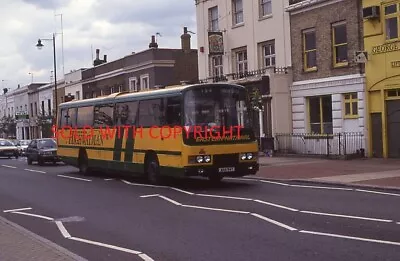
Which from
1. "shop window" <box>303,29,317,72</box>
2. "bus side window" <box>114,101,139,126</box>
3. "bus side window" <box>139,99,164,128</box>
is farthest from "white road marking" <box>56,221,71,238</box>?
"shop window" <box>303,29,317,72</box>

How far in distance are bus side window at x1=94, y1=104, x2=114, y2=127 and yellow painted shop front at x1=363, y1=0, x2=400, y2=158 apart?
11.2 meters

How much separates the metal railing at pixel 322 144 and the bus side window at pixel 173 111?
429 inches

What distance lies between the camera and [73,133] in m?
24.8

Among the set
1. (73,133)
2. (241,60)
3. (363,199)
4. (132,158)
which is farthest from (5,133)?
(363,199)

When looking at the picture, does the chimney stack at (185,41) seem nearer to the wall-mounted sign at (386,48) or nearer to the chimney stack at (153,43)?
the chimney stack at (153,43)

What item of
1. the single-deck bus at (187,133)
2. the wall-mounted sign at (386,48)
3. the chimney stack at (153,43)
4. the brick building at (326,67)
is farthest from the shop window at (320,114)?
the chimney stack at (153,43)

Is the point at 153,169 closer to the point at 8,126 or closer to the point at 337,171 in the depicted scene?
the point at 337,171

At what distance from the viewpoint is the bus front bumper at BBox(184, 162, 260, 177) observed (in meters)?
16.7

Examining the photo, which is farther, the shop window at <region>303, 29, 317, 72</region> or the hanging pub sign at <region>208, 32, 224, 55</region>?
the hanging pub sign at <region>208, 32, 224, 55</region>

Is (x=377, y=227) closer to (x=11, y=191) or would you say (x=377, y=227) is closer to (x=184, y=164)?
(x=184, y=164)

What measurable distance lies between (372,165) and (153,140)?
8.79 metres

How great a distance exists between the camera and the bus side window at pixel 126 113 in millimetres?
19697

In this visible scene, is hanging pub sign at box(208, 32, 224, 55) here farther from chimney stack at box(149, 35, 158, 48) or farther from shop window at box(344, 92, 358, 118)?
chimney stack at box(149, 35, 158, 48)

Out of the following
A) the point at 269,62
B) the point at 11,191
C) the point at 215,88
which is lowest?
the point at 11,191
